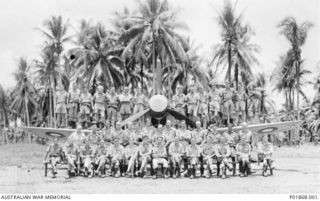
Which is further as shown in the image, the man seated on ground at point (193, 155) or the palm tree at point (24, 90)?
the palm tree at point (24, 90)

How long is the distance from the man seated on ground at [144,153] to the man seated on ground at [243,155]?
2.75 metres

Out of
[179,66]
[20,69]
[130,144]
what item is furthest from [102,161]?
[20,69]

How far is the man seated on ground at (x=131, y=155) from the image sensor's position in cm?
1277

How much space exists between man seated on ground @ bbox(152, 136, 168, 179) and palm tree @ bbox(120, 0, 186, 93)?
1628 cm

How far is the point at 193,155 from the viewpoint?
1264cm

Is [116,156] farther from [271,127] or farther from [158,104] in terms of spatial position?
[271,127]

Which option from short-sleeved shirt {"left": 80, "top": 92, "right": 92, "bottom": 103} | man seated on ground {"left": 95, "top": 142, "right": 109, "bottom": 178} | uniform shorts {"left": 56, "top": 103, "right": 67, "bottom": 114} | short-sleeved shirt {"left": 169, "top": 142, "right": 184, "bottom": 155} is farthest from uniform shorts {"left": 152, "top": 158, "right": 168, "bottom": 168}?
uniform shorts {"left": 56, "top": 103, "right": 67, "bottom": 114}

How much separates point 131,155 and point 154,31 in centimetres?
1736

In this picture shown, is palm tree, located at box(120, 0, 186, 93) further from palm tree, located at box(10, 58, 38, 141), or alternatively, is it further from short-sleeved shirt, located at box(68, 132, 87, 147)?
palm tree, located at box(10, 58, 38, 141)

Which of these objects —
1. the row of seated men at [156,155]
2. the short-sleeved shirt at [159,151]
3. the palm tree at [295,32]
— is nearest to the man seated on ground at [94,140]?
the row of seated men at [156,155]

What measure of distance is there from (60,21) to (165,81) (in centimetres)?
1094

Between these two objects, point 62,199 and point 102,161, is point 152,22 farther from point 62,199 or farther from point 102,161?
point 62,199

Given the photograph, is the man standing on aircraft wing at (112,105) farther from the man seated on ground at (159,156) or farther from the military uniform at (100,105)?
the man seated on ground at (159,156)

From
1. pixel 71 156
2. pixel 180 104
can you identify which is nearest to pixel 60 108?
pixel 180 104
